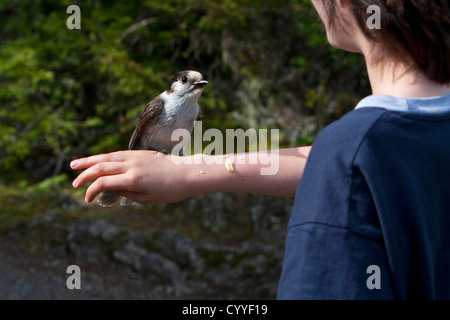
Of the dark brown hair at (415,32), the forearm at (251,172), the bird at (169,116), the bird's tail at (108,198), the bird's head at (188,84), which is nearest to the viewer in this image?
the dark brown hair at (415,32)

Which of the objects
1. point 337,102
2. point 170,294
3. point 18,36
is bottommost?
point 170,294

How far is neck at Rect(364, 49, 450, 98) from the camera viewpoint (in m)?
1.15

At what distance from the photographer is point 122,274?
17.0 feet

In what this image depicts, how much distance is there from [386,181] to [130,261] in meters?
4.59

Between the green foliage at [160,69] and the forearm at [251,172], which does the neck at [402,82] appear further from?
the green foliage at [160,69]

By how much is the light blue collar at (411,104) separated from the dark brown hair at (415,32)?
0.34 feet

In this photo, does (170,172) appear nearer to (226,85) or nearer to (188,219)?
(188,219)

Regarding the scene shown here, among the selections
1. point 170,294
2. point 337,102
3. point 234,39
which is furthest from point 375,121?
point 234,39

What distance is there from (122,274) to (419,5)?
4536 mm

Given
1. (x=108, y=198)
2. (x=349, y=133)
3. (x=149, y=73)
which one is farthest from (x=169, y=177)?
(x=149, y=73)

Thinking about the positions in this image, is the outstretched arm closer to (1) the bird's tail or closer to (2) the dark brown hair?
(1) the bird's tail

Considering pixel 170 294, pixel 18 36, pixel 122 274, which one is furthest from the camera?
pixel 18 36

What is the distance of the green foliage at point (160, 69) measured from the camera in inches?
218

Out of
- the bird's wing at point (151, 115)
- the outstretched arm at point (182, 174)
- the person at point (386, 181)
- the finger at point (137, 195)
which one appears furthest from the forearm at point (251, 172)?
the bird's wing at point (151, 115)
